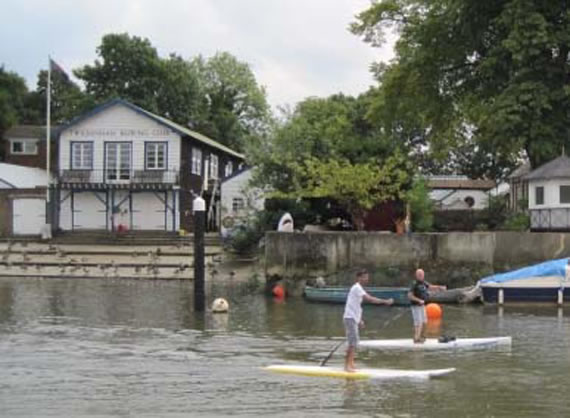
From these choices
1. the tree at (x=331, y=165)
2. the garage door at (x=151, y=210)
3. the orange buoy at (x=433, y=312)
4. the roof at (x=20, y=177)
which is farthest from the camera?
the roof at (x=20, y=177)

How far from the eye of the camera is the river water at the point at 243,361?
14.6 m

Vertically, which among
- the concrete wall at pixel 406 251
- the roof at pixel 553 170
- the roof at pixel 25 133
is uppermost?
the roof at pixel 25 133

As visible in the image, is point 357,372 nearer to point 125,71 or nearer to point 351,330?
point 351,330

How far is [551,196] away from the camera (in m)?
40.1

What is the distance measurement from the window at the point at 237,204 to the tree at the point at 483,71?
36.1ft

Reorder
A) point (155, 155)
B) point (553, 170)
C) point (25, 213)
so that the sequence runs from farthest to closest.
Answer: point (155, 155) → point (25, 213) → point (553, 170)

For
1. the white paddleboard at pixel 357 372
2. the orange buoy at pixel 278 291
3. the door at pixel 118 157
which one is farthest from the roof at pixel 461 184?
the white paddleboard at pixel 357 372

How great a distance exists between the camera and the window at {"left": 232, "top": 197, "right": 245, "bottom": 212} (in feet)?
186

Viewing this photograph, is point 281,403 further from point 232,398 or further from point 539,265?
point 539,265

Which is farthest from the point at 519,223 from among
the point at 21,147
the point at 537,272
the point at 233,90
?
the point at 233,90

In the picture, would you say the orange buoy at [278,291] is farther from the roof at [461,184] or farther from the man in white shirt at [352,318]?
the roof at [461,184]

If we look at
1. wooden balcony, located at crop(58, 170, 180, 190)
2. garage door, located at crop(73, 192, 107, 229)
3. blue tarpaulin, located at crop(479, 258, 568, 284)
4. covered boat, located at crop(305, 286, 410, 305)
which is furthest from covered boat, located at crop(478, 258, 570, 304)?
garage door, located at crop(73, 192, 107, 229)

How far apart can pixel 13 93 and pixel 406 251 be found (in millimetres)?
56563

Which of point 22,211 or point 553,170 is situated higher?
point 553,170
